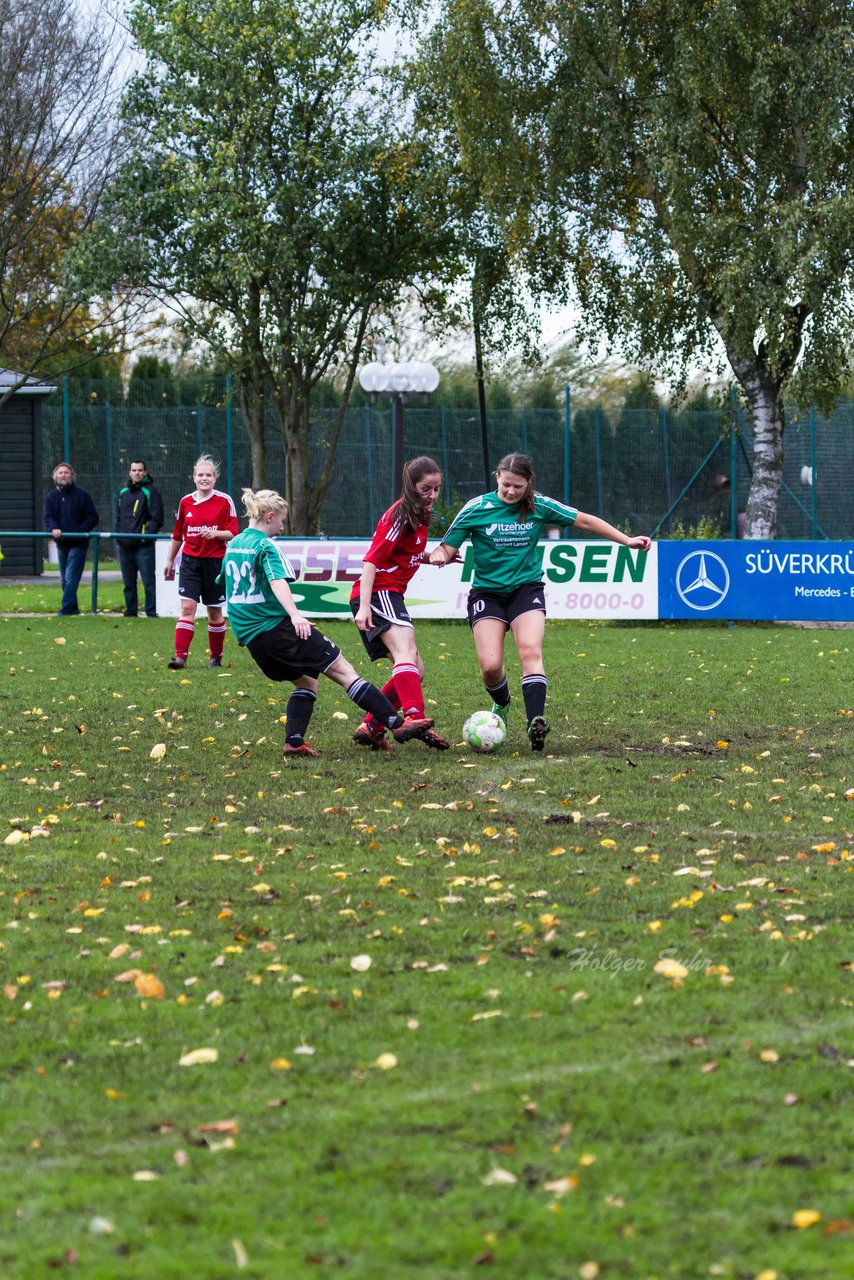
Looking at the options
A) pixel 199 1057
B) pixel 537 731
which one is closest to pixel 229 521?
pixel 537 731

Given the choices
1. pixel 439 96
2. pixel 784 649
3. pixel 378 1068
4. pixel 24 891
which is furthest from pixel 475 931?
pixel 439 96

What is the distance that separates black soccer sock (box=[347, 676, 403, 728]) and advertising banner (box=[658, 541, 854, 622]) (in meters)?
11.6

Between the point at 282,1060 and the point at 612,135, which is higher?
the point at 612,135

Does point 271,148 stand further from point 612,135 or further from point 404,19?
point 612,135

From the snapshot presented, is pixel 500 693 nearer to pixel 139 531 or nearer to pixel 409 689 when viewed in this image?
pixel 409 689

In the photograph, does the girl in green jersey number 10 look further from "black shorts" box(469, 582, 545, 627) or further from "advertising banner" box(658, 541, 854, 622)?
"advertising banner" box(658, 541, 854, 622)

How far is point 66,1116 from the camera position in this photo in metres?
3.70

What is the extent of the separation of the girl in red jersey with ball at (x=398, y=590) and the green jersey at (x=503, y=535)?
0.28 metres

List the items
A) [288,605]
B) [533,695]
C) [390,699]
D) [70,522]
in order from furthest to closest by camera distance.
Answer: [70,522]
[390,699]
[533,695]
[288,605]

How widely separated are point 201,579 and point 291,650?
5670 mm

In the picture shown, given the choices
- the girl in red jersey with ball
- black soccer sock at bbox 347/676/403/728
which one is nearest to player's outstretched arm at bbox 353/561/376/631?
the girl in red jersey with ball

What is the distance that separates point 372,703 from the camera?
9.52m

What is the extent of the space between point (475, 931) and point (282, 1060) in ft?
4.53

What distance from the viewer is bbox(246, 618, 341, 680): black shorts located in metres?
9.44
